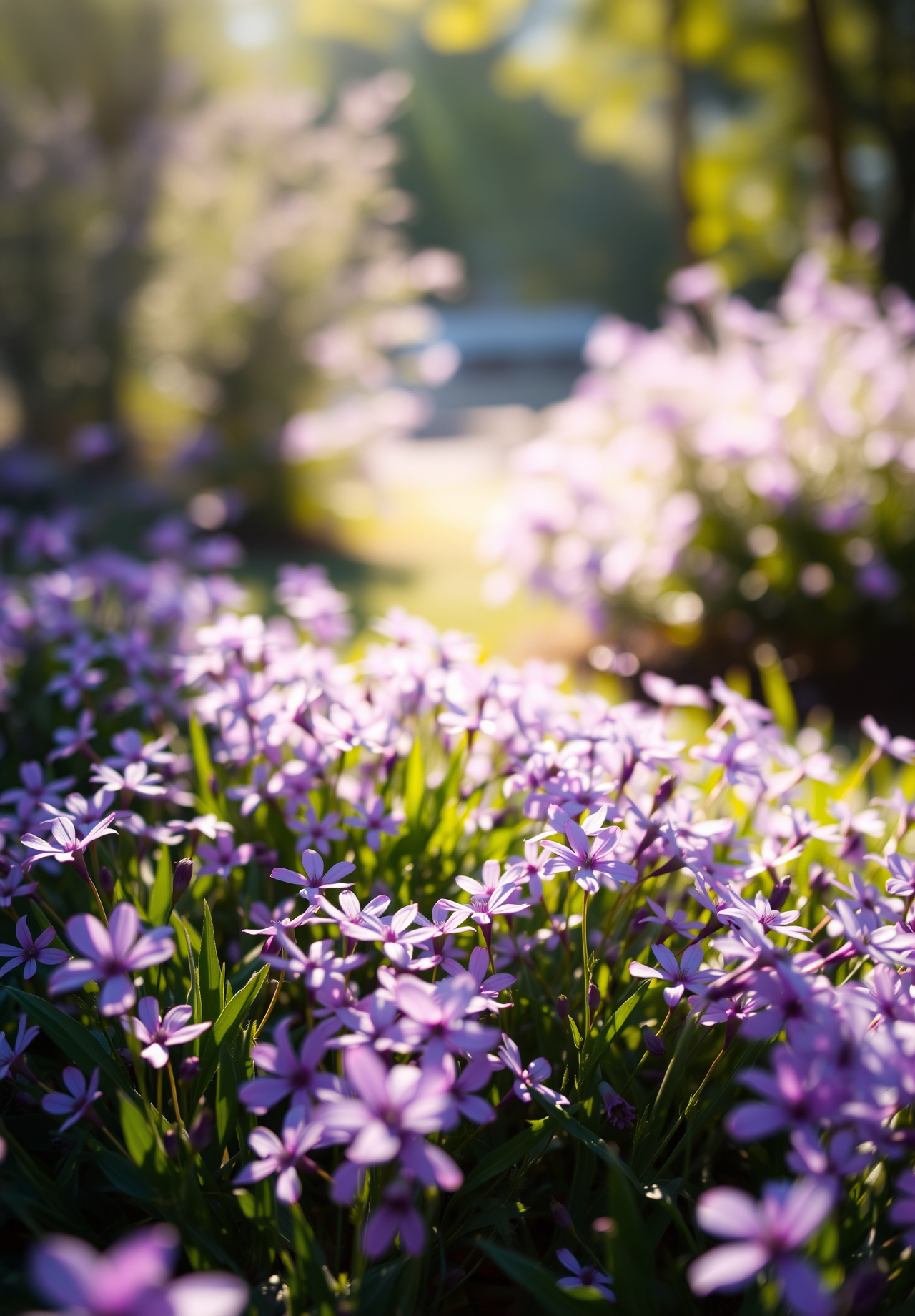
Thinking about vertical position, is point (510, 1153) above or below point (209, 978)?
below

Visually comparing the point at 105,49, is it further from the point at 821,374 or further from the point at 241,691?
the point at 241,691

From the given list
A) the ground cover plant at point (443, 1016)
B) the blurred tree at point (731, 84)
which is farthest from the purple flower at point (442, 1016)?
the blurred tree at point (731, 84)

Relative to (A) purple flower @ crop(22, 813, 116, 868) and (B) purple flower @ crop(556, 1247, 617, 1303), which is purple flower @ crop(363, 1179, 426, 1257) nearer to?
(B) purple flower @ crop(556, 1247, 617, 1303)

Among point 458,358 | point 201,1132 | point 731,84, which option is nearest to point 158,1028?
point 201,1132

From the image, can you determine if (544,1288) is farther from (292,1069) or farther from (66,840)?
(66,840)

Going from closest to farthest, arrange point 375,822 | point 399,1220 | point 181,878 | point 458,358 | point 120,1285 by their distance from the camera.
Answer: point 120,1285 → point 399,1220 → point 181,878 → point 375,822 → point 458,358

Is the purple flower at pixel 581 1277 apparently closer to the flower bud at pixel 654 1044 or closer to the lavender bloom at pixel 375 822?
the flower bud at pixel 654 1044

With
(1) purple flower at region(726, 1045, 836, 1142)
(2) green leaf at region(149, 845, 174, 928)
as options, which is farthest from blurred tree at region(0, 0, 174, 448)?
(1) purple flower at region(726, 1045, 836, 1142)
